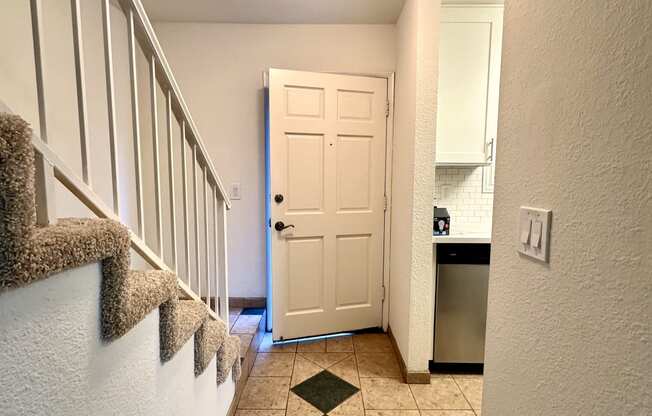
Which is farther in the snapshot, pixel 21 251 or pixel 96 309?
pixel 96 309

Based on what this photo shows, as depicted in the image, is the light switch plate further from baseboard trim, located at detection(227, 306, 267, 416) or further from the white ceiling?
the white ceiling

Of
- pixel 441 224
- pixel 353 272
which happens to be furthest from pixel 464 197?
pixel 353 272

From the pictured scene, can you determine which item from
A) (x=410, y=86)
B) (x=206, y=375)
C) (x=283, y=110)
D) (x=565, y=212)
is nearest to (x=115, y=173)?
(x=206, y=375)

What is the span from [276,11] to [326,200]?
1423 mm

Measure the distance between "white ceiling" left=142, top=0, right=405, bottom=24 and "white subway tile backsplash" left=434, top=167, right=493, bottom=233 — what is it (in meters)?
1.22

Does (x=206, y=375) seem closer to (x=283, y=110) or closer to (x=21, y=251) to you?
(x=21, y=251)

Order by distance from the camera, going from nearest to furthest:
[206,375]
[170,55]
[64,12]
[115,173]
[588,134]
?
[588,134]
[115,173]
[206,375]
[64,12]
[170,55]

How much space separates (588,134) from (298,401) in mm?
1767

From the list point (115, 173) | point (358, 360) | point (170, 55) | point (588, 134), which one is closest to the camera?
point (588, 134)

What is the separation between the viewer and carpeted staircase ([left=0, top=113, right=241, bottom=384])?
1.40 ft

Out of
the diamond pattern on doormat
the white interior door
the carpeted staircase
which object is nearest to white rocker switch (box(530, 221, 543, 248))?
the carpeted staircase

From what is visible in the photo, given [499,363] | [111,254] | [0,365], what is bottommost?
[499,363]

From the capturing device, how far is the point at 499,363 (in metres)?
0.83

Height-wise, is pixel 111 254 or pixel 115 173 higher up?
pixel 115 173
